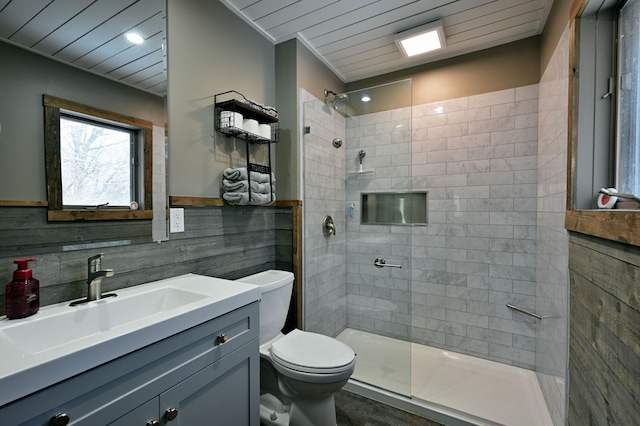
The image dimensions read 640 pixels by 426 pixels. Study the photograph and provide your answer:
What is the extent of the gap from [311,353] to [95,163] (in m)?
1.39

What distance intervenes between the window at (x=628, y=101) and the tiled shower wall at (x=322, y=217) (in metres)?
1.74

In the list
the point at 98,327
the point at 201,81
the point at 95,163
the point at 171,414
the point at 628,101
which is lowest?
the point at 171,414

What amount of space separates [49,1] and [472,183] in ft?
8.86

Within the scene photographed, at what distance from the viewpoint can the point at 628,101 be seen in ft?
3.63

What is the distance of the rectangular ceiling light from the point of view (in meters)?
1.98

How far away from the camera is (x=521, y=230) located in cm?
220

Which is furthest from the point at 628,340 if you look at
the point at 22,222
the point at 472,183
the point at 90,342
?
the point at 22,222

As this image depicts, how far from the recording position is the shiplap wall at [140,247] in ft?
3.43

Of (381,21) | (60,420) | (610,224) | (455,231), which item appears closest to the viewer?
(60,420)

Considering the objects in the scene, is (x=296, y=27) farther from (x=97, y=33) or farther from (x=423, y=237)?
(x=423, y=237)

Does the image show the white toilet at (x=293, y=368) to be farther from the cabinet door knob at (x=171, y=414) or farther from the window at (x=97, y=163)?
the window at (x=97, y=163)

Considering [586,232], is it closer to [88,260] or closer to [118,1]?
[88,260]

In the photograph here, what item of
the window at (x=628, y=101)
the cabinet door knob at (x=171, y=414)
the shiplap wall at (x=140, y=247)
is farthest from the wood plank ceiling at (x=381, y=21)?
the cabinet door knob at (x=171, y=414)

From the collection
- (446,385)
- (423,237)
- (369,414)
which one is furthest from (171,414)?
(423,237)
